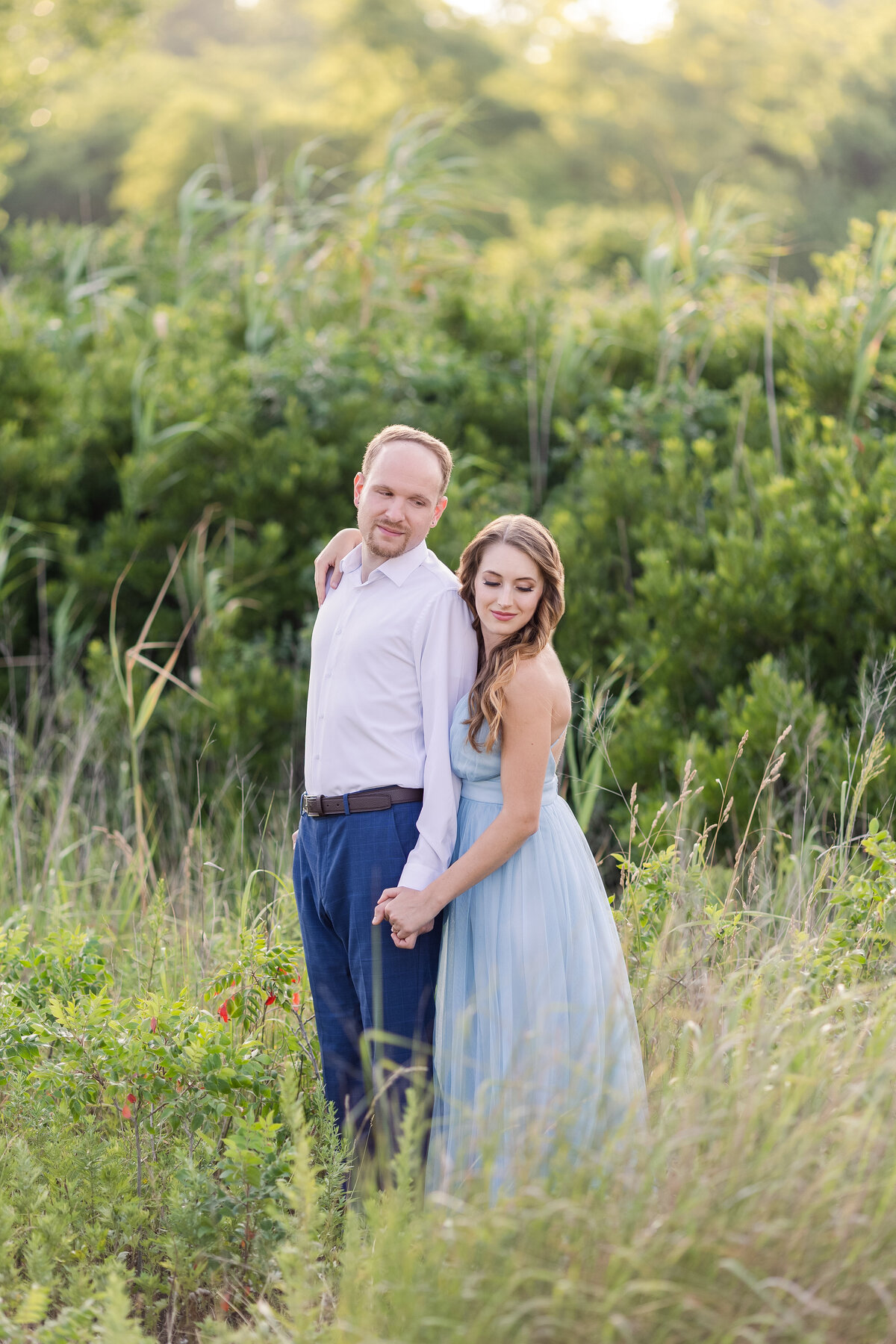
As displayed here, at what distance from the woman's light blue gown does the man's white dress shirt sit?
0.08 metres

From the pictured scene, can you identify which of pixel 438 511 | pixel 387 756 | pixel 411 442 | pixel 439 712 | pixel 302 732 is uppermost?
pixel 411 442

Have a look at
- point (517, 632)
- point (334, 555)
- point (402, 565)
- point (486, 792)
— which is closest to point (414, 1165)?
point (486, 792)

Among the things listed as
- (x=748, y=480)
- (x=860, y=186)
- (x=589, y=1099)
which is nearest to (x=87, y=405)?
(x=748, y=480)

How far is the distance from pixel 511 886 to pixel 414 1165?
780mm

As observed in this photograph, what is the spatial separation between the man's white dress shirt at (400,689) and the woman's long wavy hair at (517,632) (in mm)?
78

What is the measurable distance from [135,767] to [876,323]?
438 cm

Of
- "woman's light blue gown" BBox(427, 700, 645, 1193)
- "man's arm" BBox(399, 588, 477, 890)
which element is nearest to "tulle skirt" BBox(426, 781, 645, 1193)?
"woman's light blue gown" BBox(427, 700, 645, 1193)

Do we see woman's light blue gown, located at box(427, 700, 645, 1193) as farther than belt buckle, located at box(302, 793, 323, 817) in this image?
No

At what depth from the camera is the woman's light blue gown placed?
7.96 ft

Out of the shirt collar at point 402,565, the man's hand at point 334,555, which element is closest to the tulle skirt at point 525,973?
the shirt collar at point 402,565

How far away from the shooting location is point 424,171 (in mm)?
7812

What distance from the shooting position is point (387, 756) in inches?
109

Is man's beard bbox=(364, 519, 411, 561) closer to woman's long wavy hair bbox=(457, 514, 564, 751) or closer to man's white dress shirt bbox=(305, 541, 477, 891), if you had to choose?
man's white dress shirt bbox=(305, 541, 477, 891)

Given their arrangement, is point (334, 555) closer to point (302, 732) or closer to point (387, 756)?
point (387, 756)
